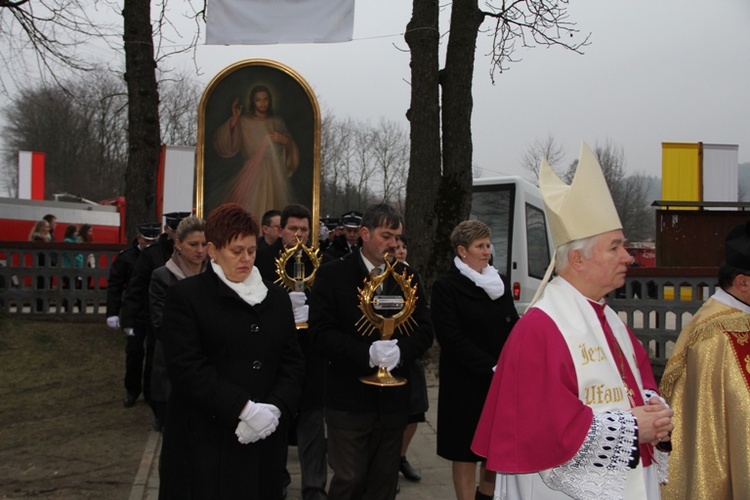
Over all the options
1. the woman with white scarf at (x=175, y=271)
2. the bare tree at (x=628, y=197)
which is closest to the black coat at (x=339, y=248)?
the woman with white scarf at (x=175, y=271)

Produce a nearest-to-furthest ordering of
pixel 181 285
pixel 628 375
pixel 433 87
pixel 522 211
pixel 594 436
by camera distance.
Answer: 1. pixel 594 436
2. pixel 628 375
3. pixel 181 285
4. pixel 433 87
5. pixel 522 211

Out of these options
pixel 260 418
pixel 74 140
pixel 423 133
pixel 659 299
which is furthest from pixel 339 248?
pixel 74 140

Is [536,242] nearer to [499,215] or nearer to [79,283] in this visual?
[499,215]

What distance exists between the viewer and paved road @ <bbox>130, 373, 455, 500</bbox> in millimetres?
5574

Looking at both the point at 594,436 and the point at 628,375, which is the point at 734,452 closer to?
the point at 628,375

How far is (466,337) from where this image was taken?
462 cm

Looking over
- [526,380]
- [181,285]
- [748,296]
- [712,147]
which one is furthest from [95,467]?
[712,147]

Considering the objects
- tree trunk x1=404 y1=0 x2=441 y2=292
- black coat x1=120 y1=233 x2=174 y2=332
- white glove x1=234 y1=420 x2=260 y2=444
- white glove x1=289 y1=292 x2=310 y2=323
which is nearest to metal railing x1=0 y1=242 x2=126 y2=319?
black coat x1=120 y1=233 x2=174 y2=332

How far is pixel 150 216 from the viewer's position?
11.0 meters

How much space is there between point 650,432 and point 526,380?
0.49 m

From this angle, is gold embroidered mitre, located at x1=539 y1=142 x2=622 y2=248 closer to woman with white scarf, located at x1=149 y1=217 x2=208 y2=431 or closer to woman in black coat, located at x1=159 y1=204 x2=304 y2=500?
woman in black coat, located at x1=159 y1=204 x2=304 y2=500

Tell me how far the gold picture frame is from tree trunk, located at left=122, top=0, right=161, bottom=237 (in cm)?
235

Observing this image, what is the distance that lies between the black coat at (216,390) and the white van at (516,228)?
33.6ft

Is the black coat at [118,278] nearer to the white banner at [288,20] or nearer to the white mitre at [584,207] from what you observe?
the white banner at [288,20]
